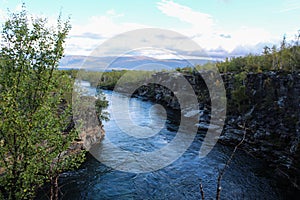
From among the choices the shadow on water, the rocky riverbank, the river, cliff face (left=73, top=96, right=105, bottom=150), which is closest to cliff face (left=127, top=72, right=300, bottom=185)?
the rocky riverbank

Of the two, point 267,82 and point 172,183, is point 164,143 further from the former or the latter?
point 267,82

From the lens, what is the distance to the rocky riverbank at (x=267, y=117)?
29.3m

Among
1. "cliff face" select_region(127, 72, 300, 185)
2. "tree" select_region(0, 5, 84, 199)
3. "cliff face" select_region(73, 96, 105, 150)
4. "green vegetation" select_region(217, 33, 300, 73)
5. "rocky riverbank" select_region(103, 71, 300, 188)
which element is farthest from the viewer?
"green vegetation" select_region(217, 33, 300, 73)

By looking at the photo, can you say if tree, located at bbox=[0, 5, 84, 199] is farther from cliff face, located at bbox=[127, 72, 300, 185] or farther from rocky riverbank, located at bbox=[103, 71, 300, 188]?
cliff face, located at bbox=[127, 72, 300, 185]

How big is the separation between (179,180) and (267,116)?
22.7m

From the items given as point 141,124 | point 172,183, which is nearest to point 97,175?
point 172,183

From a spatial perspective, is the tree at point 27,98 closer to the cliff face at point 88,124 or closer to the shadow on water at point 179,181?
the shadow on water at point 179,181

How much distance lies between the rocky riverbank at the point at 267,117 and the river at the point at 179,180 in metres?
2.80

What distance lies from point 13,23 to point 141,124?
3499 cm

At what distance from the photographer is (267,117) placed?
127ft

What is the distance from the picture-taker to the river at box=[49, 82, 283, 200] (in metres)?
21.3

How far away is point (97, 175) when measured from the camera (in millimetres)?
24875

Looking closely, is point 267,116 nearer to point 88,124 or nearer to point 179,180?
point 179,180

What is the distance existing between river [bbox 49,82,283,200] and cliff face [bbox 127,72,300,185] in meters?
3.19
